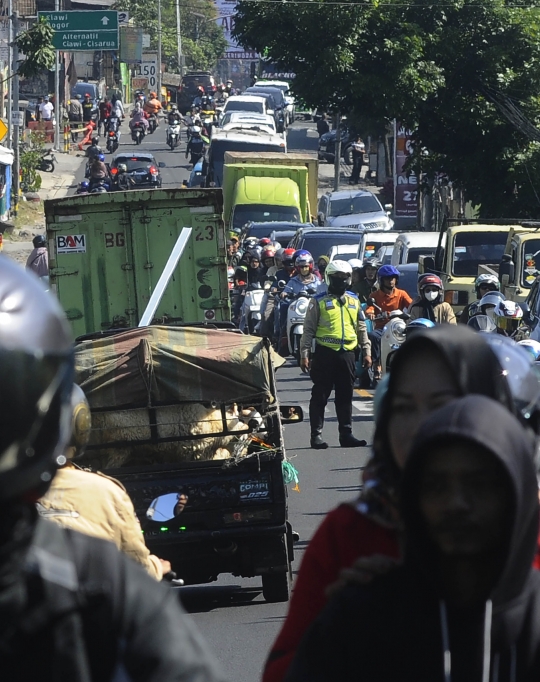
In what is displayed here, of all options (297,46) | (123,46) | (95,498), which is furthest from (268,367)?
(123,46)

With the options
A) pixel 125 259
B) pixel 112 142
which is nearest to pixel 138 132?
pixel 112 142

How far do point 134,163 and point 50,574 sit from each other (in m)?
49.1

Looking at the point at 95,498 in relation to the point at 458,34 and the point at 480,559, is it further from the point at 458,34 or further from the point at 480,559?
the point at 458,34

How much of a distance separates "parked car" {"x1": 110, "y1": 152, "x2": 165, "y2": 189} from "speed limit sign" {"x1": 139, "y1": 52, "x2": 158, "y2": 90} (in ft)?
105

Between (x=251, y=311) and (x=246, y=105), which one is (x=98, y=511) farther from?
(x=246, y=105)

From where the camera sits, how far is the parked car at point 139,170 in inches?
1935

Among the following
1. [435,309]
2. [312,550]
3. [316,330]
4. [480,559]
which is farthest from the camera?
[435,309]

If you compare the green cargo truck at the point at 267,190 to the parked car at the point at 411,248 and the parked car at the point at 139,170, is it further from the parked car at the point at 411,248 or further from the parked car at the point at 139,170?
the parked car at the point at 139,170

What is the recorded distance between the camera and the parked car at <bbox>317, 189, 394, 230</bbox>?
1463 inches

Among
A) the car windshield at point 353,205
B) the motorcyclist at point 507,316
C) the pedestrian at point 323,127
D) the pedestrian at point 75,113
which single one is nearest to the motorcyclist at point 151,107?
the pedestrian at point 75,113

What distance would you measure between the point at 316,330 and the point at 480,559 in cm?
1134

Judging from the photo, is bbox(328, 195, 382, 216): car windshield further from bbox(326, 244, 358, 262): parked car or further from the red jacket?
the red jacket

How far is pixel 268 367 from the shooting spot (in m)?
8.91

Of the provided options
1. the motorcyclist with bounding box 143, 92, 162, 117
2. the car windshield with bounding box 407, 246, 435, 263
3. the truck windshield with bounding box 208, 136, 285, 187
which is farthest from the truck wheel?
the motorcyclist with bounding box 143, 92, 162, 117
